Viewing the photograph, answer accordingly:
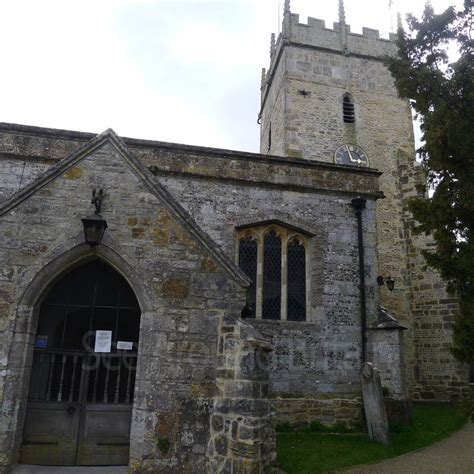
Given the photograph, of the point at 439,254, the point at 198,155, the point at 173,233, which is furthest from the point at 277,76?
the point at 173,233

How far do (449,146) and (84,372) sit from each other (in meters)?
6.85

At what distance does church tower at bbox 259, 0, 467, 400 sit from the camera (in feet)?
53.6

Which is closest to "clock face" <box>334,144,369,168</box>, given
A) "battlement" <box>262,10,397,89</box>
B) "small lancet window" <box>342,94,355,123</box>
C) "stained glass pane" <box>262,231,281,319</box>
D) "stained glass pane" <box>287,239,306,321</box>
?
"small lancet window" <box>342,94,355,123</box>

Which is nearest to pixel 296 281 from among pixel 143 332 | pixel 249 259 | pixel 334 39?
pixel 249 259

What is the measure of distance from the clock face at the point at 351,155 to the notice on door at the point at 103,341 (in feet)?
53.2

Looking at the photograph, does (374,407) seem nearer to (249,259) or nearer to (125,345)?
(249,259)

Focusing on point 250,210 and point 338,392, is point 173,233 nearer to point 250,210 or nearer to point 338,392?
point 250,210

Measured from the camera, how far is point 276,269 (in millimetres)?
10273

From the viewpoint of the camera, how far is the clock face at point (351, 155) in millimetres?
20078

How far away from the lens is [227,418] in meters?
5.05

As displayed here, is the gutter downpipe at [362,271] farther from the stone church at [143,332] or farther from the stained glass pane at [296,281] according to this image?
the stained glass pane at [296,281]

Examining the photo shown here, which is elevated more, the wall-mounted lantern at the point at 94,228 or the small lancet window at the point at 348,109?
the small lancet window at the point at 348,109

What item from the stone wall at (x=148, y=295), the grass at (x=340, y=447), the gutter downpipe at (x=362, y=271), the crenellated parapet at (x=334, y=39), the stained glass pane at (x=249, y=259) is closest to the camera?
the stone wall at (x=148, y=295)

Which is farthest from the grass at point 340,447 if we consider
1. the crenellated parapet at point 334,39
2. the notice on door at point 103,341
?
the crenellated parapet at point 334,39
